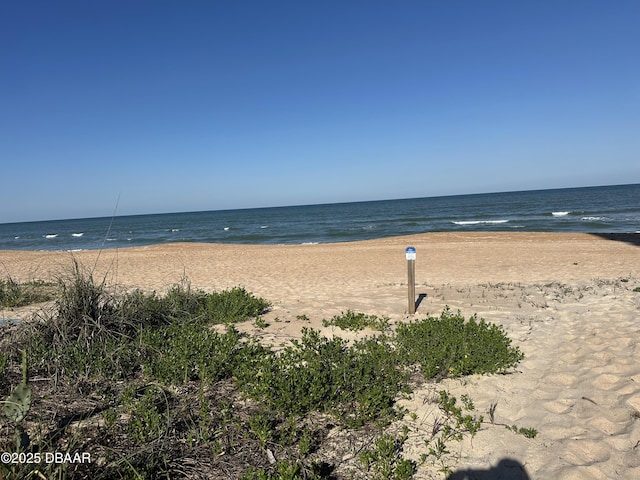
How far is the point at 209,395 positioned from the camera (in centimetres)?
377

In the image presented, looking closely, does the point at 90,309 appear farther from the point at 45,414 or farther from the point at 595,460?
the point at 595,460

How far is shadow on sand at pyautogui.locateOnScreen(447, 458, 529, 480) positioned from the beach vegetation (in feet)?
0.69

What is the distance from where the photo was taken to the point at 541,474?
9.23 ft

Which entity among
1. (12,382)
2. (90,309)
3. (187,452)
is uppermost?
(90,309)

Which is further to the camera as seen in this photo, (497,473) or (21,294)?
(21,294)

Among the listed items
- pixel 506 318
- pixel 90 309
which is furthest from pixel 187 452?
pixel 506 318

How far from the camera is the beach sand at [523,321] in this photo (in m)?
3.04

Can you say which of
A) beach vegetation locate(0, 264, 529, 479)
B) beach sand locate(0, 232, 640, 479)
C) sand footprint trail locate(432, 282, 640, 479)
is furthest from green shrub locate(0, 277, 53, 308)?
sand footprint trail locate(432, 282, 640, 479)

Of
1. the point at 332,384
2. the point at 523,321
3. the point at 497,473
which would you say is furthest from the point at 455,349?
the point at 523,321

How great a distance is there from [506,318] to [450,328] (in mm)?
1753

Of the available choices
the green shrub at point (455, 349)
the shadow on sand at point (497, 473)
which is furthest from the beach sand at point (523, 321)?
the green shrub at point (455, 349)

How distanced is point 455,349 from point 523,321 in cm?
229

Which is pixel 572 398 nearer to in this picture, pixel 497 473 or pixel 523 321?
pixel 497 473

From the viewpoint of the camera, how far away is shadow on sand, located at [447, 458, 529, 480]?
278 cm
